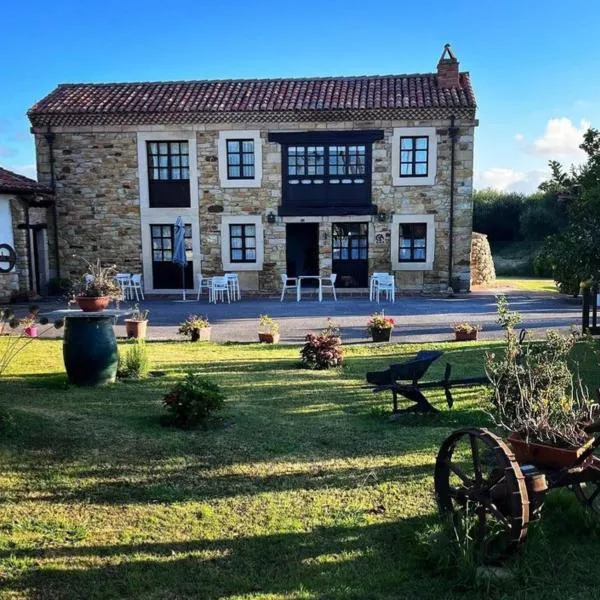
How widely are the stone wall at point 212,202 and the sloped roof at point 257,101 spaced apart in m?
0.35

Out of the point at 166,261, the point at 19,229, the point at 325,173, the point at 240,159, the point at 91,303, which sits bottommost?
the point at 91,303

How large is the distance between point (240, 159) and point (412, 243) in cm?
598

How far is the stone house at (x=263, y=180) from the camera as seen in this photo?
18469 mm

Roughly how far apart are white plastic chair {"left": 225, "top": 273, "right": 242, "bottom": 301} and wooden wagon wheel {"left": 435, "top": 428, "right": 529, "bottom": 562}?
1481 centimetres

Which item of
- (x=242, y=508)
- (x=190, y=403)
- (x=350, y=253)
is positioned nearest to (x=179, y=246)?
(x=350, y=253)

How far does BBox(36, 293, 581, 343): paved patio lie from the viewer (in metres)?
11.8

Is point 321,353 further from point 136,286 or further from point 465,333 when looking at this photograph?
point 136,286

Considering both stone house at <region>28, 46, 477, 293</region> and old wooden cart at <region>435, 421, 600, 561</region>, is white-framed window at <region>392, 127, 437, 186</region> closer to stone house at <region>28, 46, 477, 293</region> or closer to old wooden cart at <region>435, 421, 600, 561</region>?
stone house at <region>28, 46, 477, 293</region>

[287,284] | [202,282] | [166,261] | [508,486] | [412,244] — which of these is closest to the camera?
[508,486]

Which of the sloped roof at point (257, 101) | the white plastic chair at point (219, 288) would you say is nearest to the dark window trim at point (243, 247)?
the white plastic chair at point (219, 288)

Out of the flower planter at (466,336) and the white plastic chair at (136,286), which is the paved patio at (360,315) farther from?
the white plastic chair at (136,286)

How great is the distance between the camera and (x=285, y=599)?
299 cm

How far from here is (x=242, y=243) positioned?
19.2m

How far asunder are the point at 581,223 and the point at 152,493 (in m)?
5.89
